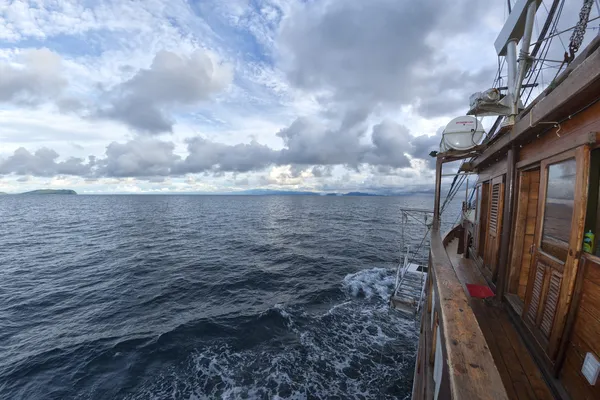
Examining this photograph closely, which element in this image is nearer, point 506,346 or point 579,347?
point 579,347

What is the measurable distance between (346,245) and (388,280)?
11.2 meters

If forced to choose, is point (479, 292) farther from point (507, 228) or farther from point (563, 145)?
point (563, 145)

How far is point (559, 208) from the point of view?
12.2 ft

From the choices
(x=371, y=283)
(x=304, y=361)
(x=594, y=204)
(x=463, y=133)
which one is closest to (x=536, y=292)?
(x=594, y=204)

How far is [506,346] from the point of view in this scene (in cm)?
410

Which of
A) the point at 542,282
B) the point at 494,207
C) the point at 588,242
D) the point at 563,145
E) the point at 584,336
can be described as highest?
the point at 563,145

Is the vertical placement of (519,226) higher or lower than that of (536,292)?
higher

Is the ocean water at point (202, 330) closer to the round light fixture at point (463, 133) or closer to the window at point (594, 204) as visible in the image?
the window at point (594, 204)

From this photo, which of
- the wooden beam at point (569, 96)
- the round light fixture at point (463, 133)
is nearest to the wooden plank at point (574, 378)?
the wooden beam at point (569, 96)

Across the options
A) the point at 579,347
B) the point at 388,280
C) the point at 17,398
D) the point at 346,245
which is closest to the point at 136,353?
the point at 17,398

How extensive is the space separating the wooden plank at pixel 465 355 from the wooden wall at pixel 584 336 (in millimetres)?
1605

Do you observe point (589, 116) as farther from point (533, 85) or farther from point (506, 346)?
point (533, 85)

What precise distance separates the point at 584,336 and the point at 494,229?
4.10m

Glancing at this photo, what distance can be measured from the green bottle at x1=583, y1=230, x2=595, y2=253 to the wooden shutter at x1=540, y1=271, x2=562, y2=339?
1.99 feet
